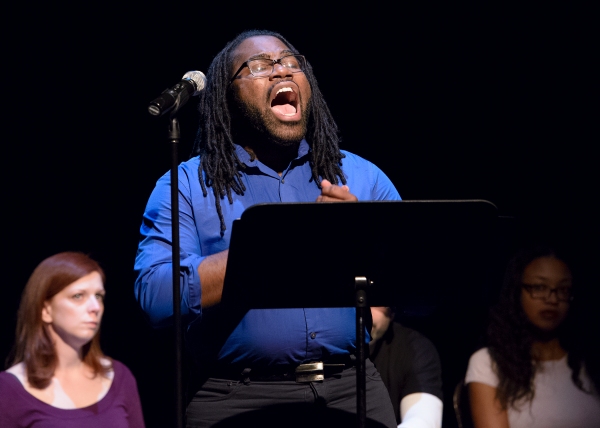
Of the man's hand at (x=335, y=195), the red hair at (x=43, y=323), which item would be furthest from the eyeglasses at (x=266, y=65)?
the red hair at (x=43, y=323)

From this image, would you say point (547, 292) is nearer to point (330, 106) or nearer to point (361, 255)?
point (330, 106)

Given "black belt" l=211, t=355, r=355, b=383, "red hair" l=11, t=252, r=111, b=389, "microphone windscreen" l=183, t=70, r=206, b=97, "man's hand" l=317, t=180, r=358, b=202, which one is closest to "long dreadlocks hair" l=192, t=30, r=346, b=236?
"microphone windscreen" l=183, t=70, r=206, b=97

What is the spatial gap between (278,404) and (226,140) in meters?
0.86

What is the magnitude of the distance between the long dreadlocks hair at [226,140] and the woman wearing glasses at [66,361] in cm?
91

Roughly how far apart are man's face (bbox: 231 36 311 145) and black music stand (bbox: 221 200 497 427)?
0.72 metres

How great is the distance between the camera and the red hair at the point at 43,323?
284 centimetres

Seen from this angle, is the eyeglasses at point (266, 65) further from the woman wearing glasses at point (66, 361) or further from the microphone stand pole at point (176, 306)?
the woman wearing glasses at point (66, 361)

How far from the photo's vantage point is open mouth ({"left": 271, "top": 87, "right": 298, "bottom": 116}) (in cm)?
227

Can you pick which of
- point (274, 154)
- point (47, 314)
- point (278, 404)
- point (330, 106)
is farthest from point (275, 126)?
point (330, 106)

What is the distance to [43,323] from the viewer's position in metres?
2.93

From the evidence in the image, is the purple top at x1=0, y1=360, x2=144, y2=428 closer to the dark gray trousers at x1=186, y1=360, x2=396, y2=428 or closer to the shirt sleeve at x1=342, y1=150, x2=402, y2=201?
the dark gray trousers at x1=186, y1=360, x2=396, y2=428

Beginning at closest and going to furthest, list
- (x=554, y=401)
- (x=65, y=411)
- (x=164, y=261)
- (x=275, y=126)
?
(x=164, y=261)
(x=275, y=126)
(x=65, y=411)
(x=554, y=401)

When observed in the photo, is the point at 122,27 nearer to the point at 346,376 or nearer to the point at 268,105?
the point at 268,105

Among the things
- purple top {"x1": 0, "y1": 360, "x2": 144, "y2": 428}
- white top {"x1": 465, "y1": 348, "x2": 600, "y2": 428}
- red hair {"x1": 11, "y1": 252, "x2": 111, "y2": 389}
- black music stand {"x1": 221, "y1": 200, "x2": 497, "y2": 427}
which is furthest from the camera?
white top {"x1": 465, "y1": 348, "x2": 600, "y2": 428}
